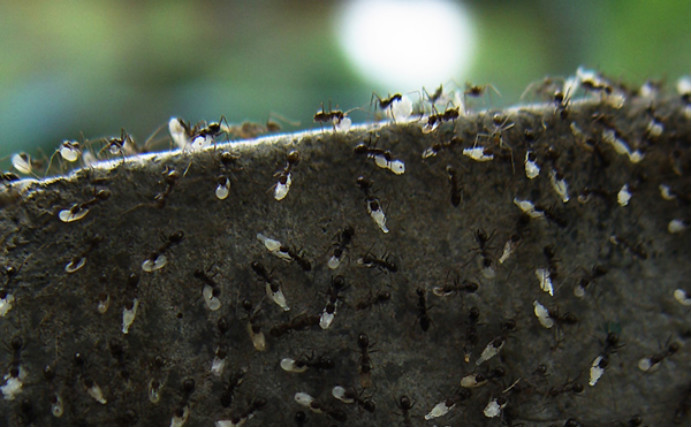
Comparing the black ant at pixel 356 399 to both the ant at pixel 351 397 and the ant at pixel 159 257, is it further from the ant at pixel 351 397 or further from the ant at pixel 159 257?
the ant at pixel 159 257

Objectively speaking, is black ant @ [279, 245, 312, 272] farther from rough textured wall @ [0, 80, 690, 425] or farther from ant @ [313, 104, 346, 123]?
ant @ [313, 104, 346, 123]

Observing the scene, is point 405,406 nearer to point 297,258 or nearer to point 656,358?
point 297,258

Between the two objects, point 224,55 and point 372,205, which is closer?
point 372,205

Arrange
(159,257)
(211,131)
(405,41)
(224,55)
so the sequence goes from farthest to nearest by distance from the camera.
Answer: (224,55) < (405,41) < (211,131) < (159,257)

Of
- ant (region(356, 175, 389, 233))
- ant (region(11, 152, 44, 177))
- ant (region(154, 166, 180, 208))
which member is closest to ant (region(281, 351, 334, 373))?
ant (region(356, 175, 389, 233))

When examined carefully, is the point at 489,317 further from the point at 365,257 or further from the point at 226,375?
the point at 226,375

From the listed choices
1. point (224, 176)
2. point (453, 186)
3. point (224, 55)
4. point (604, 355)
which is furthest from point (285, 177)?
point (224, 55)
